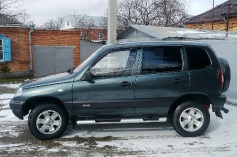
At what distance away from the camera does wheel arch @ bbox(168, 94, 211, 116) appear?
5.70m

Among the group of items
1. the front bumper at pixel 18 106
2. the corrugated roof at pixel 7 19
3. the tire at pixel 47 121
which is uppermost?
the corrugated roof at pixel 7 19

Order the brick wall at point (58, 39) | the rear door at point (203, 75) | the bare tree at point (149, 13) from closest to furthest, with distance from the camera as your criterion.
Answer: the rear door at point (203, 75), the brick wall at point (58, 39), the bare tree at point (149, 13)

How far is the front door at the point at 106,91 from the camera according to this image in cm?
548

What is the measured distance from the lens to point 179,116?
5.64m

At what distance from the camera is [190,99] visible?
5762 millimetres

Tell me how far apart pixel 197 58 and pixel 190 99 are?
33.4 inches

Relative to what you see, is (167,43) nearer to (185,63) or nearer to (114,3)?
(185,63)

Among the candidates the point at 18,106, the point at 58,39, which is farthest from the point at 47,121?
the point at 58,39

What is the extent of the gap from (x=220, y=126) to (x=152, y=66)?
7.42 feet

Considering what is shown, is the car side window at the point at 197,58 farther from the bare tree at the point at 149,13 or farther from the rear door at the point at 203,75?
the bare tree at the point at 149,13

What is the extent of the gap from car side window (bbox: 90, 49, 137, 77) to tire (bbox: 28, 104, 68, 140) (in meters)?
1.07

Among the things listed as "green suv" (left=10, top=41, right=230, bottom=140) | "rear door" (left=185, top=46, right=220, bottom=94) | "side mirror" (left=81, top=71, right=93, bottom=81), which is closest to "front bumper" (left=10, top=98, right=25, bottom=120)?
"green suv" (left=10, top=41, right=230, bottom=140)

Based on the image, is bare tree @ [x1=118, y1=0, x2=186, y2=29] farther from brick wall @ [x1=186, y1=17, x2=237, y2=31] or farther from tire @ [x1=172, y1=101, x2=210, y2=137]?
tire @ [x1=172, y1=101, x2=210, y2=137]

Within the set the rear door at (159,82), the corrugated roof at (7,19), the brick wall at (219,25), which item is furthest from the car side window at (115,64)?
the corrugated roof at (7,19)
